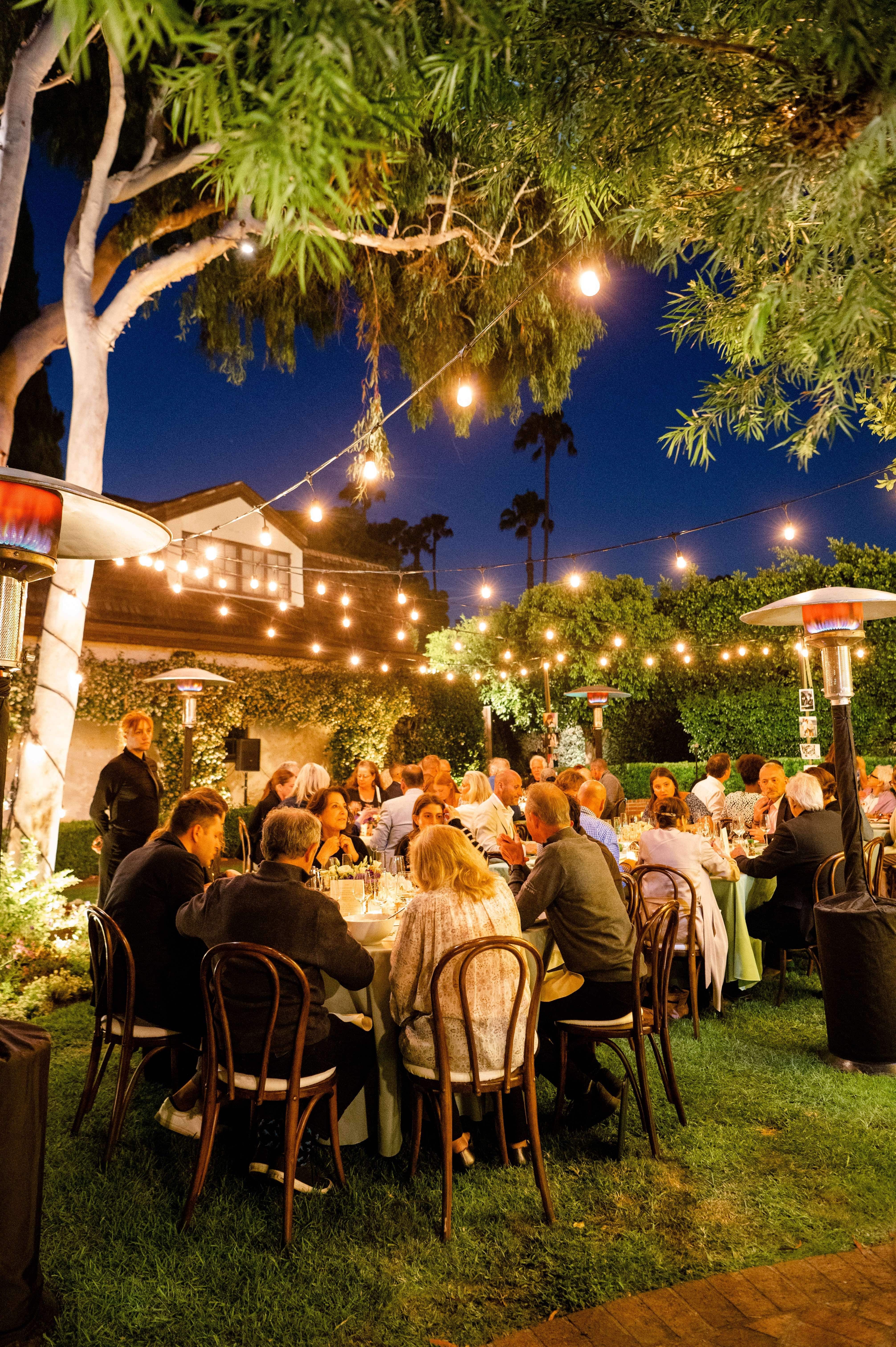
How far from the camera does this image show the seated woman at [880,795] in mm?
7043

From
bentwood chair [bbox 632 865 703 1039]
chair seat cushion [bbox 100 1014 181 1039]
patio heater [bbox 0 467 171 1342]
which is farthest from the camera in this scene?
bentwood chair [bbox 632 865 703 1039]

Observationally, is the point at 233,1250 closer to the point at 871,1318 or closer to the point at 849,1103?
the point at 871,1318

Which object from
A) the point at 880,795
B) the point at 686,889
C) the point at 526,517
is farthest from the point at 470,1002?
the point at 526,517

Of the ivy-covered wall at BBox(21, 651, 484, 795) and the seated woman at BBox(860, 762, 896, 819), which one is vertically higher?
the ivy-covered wall at BBox(21, 651, 484, 795)

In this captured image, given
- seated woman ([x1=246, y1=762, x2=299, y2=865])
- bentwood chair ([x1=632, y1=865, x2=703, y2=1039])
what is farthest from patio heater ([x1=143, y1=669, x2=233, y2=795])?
bentwood chair ([x1=632, y1=865, x2=703, y2=1039])

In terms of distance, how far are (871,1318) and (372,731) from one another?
571 inches

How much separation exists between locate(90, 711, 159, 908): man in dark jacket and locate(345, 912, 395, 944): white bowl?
2796 millimetres

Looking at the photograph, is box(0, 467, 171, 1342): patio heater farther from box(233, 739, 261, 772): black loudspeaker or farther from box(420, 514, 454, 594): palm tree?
box(420, 514, 454, 594): palm tree

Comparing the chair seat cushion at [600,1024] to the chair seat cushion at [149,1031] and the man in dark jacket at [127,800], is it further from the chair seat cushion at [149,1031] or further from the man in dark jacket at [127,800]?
the man in dark jacket at [127,800]

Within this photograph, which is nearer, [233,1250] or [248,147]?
[248,147]

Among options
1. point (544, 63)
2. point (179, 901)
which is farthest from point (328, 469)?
point (544, 63)

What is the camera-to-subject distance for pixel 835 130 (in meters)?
1.40

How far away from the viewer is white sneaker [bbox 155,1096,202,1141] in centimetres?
325

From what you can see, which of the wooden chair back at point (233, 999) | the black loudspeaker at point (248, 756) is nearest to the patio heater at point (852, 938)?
the wooden chair back at point (233, 999)
